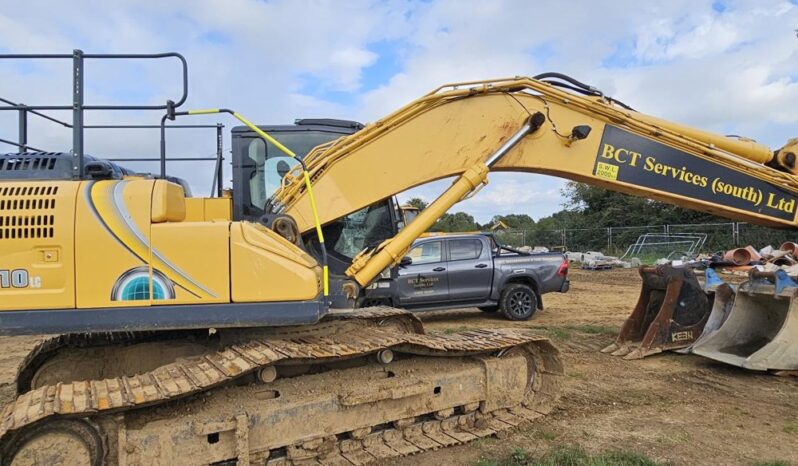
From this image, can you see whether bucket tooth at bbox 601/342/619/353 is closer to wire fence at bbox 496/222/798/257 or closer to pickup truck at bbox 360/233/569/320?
pickup truck at bbox 360/233/569/320

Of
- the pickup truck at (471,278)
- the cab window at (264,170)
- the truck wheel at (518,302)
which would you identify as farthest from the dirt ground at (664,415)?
the pickup truck at (471,278)

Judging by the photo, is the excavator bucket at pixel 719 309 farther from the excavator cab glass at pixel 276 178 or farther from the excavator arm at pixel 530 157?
the excavator cab glass at pixel 276 178

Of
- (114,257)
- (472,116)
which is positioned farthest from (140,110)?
(472,116)

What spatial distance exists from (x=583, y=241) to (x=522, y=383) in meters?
26.7

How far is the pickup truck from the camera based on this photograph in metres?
10.8

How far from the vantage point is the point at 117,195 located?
3.71m

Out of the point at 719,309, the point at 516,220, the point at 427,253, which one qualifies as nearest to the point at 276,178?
the point at 719,309

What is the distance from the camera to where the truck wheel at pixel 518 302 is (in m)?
11.2

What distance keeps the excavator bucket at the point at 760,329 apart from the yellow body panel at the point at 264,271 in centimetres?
499

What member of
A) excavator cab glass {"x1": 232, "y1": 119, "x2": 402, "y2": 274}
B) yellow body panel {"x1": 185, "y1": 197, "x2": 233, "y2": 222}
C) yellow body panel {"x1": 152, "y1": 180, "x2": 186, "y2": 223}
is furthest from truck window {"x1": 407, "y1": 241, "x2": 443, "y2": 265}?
yellow body panel {"x1": 152, "y1": 180, "x2": 186, "y2": 223}

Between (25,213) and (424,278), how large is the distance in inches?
310

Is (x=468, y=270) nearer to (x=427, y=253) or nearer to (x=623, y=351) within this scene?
(x=427, y=253)


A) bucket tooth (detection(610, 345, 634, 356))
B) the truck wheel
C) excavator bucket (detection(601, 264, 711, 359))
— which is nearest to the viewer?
excavator bucket (detection(601, 264, 711, 359))

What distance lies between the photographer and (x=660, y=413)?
16.8 ft
